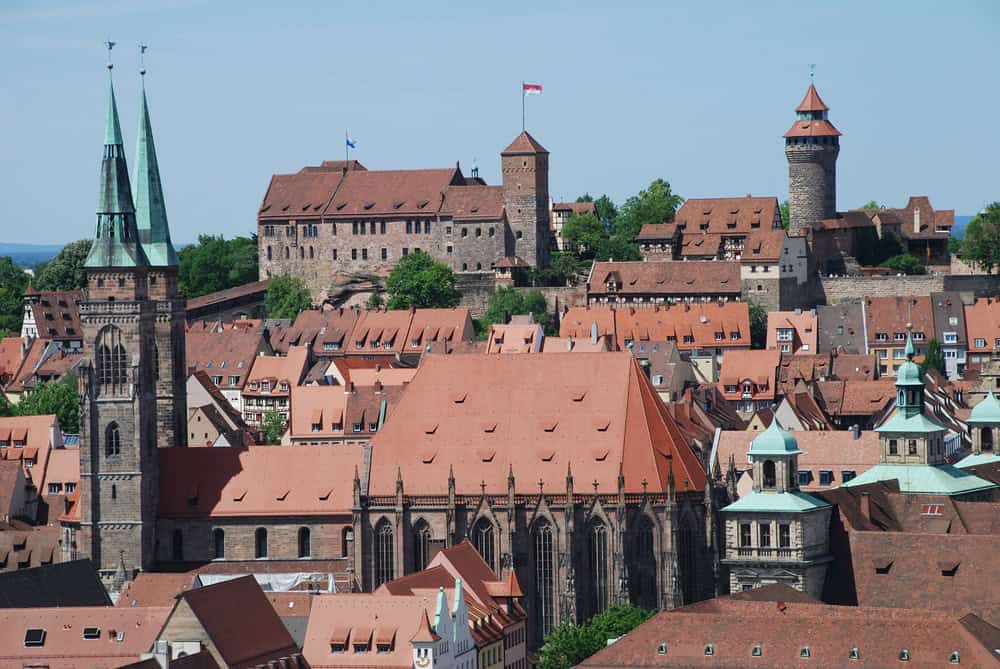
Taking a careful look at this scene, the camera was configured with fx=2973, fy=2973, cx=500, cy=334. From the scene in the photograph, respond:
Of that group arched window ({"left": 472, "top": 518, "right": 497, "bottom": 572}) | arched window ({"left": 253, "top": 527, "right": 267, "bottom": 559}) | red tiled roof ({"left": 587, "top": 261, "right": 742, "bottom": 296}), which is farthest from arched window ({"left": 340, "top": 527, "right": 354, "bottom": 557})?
red tiled roof ({"left": 587, "top": 261, "right": 742, "bottom": 296})

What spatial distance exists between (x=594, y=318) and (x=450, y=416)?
226ft

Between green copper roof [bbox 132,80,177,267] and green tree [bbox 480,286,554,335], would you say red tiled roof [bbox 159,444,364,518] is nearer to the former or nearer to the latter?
green copper roof [bbox 132,80,177,267]

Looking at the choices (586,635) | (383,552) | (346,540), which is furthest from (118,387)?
(586,635)

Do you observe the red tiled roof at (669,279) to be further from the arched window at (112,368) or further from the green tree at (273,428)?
the arched window at (112,368)

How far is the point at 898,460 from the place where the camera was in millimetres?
118250

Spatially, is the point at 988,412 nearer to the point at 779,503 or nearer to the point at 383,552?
the point at 779,503

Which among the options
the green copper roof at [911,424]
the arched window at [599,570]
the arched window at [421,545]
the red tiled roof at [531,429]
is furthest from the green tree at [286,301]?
the arched window at [599,570]

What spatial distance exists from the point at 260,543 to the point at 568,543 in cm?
1263

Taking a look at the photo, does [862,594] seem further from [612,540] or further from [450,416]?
[450,416]

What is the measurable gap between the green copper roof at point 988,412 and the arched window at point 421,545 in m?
30.8

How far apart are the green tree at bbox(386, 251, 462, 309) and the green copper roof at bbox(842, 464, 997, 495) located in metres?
77.3

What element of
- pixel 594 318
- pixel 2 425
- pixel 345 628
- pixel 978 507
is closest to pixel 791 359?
pixel 594 318

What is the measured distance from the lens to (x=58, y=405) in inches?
6201

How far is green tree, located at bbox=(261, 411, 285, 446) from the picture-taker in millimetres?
155375
